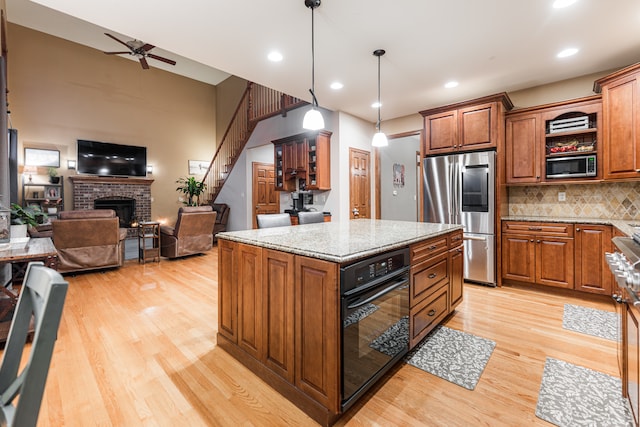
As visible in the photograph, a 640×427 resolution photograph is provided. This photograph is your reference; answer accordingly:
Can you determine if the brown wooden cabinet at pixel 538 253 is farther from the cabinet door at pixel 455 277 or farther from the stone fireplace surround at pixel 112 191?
the stone fireplace surround at pixel 112 191

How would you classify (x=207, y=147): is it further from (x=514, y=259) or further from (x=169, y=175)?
(x=514, y=259)

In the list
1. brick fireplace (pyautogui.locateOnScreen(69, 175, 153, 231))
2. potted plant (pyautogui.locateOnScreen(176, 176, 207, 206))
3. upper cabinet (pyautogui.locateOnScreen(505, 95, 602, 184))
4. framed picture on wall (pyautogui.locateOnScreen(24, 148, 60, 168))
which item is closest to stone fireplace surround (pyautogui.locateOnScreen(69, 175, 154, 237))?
brick fireplace (pyautogui.locateOnScreen(69, 175, 153, 231))

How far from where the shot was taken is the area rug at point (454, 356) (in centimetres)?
194

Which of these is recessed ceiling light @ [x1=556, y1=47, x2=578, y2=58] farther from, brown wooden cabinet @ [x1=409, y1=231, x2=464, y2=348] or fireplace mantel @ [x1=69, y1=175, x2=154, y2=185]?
fireplace mantel @ [x1=69, y1=175, x2=154, y2=185]

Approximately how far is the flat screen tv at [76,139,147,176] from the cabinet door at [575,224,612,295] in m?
9.37

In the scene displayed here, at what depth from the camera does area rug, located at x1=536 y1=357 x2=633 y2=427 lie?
1539 millimetres

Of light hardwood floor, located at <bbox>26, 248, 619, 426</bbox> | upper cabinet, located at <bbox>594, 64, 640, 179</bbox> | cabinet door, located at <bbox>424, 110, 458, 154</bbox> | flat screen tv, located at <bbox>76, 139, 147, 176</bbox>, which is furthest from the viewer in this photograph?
flat screen tv, located at <bbox>76, 139, 147, 176</bbox>

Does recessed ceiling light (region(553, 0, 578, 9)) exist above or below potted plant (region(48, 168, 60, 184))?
above

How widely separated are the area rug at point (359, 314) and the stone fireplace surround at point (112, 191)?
314 inches

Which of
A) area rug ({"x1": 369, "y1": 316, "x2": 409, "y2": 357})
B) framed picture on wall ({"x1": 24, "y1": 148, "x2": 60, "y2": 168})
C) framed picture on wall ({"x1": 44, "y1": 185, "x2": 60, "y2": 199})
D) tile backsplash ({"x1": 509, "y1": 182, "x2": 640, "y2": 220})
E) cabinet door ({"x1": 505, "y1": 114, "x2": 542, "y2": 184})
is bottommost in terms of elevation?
area rug ({"x1": 369, "y1": 316, "x2": 409, "y2": 357})

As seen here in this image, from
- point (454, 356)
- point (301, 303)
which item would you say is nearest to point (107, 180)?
point (301, 303)

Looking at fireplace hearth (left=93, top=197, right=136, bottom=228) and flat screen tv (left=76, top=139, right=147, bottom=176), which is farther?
fireplace hearth (left=93, top=197, right=136, bottom=228)

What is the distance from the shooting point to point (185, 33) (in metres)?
2.81

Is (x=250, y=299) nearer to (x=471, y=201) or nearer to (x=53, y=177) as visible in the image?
(x=471, y=201)
